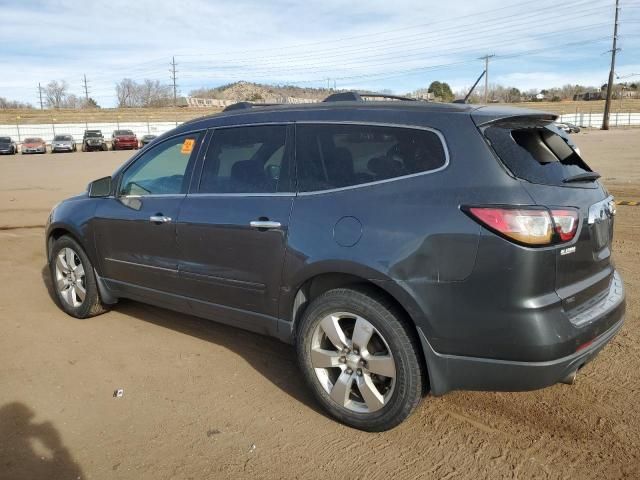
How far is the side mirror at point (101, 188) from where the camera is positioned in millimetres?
4590

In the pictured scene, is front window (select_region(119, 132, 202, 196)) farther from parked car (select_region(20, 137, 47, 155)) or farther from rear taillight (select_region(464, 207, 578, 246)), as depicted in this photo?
parked car (select_region(20, 137, 47, 155))

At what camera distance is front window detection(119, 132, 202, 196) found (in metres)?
4.02

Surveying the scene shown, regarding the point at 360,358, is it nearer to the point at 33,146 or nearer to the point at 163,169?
the point at 163,169

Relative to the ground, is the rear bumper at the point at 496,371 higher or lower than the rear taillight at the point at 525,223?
lower

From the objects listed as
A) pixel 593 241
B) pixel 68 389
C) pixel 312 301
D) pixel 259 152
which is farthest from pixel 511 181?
pixel 68 389

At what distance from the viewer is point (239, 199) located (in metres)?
3.54

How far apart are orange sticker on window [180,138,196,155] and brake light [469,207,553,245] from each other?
236cm

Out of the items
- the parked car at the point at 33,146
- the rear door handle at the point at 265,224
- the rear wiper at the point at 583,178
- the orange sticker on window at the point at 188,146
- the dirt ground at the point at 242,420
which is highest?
the orange sticker on window at the point at 188,146

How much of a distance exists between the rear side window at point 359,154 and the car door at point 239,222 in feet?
0.53

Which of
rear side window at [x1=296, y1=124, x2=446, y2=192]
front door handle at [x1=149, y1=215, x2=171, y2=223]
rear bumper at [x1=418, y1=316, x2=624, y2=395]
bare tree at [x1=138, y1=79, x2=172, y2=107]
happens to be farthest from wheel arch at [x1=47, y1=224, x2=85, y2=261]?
bare tree at [x1=138, y1=79, x2=172, y2=107]

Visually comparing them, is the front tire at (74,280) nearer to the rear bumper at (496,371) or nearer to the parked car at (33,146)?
the rear bumper at (496,371)

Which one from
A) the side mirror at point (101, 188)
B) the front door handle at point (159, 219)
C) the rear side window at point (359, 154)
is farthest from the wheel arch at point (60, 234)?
the rear side window at point (359, 154)

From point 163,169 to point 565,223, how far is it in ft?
9.72

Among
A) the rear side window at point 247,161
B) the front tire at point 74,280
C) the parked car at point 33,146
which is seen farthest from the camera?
the parked car at point 33,146
